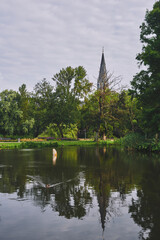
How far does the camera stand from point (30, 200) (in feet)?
29.3

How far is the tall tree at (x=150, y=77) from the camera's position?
90.5 feet

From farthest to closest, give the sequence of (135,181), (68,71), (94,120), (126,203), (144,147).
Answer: (68,71)
(94,120)
(144,147)
(135,181)
(126,203)

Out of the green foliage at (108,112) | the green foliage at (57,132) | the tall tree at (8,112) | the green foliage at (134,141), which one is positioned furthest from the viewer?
the green foliage at (57,132)

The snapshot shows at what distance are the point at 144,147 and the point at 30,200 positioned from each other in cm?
2578

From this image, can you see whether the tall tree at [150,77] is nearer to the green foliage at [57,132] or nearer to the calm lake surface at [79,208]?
the calm lake surface at [79,208]

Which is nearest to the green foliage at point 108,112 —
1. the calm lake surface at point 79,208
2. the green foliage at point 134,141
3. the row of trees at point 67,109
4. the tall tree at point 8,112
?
the row of trees at point 67,109

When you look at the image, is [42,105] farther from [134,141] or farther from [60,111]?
[134,141]

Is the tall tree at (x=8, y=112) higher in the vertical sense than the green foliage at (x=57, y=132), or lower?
higher

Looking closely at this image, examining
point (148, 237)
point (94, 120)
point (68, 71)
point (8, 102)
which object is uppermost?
point (68, 71)

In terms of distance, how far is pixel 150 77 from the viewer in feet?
97.6

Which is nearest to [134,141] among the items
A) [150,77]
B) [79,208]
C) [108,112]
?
[150,77]

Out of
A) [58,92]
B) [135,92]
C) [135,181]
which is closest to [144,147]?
[135,92]

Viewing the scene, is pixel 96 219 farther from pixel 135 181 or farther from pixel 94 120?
pixel 94 120

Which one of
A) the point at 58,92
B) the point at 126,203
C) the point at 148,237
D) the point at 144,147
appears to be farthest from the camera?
the point at 58,92
